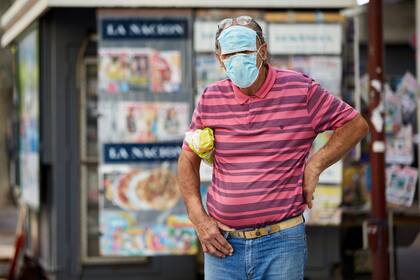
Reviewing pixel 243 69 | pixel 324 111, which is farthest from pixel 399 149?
pixel 243 69

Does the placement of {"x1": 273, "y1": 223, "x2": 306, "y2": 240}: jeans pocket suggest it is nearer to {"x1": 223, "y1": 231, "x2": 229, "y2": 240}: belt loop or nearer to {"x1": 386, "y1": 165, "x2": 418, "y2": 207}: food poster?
{"x1": 223, "y1": 231, "x2": 229, "y2": 240}: belt loop

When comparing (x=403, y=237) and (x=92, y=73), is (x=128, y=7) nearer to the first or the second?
(x=92, y=73)

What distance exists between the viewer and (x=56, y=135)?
30.6ft

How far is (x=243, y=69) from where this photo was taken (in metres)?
4.23

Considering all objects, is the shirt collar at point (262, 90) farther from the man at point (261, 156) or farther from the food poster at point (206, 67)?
the food poster at point (206, 67)

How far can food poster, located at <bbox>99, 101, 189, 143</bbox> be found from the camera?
8734 mm

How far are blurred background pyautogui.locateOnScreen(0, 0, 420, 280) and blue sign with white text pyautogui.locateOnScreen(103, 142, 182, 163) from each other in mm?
11

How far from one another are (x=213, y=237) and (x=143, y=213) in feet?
14.8

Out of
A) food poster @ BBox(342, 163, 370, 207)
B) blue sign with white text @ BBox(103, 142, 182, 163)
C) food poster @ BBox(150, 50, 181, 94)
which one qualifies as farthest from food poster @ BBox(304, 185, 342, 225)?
food poster @ BBox(150, 50, 181, 94)

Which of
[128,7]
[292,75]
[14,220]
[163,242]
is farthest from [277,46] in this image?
[14,220]

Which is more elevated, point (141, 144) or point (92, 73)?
point (92, 73)

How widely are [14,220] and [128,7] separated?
13165mm

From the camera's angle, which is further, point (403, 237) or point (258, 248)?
point (403, 237)

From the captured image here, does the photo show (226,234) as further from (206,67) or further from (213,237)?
(206,67)
